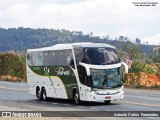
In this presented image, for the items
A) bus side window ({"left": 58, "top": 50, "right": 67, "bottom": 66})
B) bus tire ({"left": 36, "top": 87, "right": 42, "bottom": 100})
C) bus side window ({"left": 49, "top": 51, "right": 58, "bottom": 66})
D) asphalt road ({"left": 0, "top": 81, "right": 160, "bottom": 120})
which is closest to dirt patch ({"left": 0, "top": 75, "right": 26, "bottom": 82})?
bus tire ({"left": 36, "top": 87, "right": 42, "bottom": 100})

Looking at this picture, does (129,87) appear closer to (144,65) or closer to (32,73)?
(144,65)

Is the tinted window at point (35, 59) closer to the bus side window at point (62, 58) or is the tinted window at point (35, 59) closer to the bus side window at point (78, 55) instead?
the bus side window at point (62, 58)

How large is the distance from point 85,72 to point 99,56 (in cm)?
118

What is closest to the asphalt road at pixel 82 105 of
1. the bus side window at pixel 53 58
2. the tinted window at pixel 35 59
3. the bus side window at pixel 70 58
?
the bus side window at pixel 70 58

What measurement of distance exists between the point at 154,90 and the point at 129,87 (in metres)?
4.63

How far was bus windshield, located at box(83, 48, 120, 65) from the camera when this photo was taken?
27172mm

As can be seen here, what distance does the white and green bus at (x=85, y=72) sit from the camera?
88.4ft

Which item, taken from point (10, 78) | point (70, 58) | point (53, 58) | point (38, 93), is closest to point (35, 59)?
point (38, 93)

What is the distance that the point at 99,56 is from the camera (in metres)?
27.4

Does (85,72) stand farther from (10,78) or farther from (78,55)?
(10,78)

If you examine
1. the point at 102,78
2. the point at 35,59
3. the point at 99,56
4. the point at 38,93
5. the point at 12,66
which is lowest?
the point at 12,66

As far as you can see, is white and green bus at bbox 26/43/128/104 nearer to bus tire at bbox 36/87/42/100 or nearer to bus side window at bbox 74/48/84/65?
bus side window at bbox 74/48/84/65

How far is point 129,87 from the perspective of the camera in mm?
47344

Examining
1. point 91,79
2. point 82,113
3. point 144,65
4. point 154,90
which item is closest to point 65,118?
point 82,113
